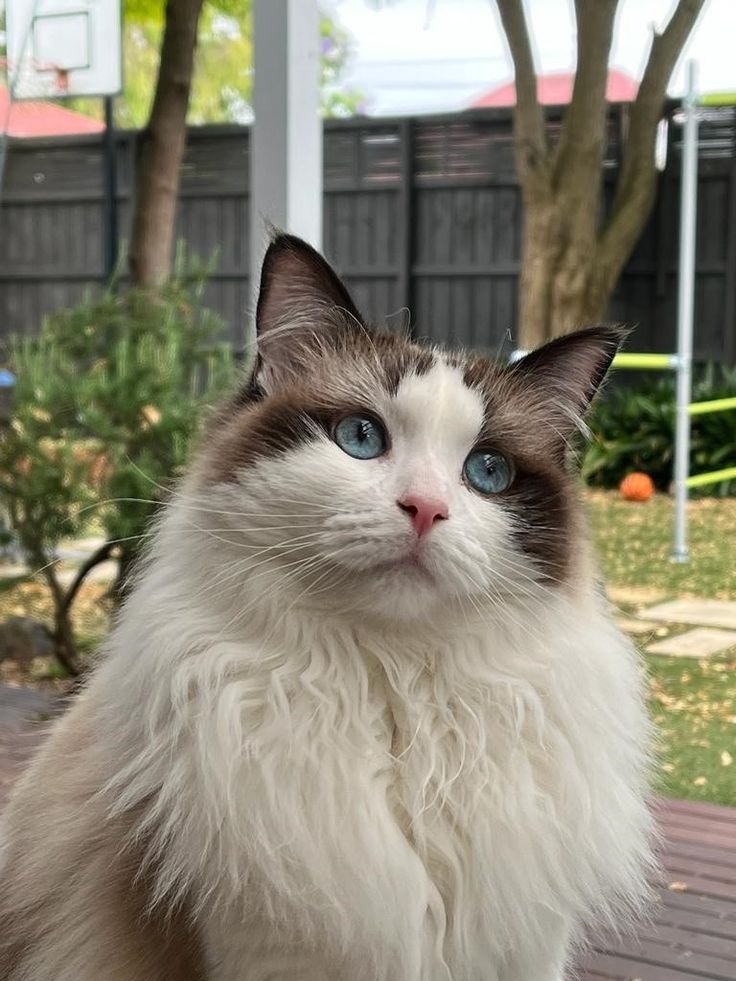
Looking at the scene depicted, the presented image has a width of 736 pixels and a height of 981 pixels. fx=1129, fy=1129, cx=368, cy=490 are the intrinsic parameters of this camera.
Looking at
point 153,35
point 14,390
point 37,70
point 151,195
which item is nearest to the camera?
point 14,390

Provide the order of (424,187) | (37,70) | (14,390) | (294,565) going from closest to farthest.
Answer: (294,565) < (14,390) < (37,70) < (424,187)

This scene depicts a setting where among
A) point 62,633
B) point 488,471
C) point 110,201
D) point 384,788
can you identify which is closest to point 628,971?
point 384,788

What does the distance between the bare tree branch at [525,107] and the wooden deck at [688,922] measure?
63.3 inches

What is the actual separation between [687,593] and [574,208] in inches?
42.1

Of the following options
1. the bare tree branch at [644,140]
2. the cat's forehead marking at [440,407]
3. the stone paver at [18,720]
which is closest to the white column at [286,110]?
the bare tree branch at [644,140]

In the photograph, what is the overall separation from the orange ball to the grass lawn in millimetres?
40

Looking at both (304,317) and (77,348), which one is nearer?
(304,317)

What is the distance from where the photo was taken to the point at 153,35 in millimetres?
3018

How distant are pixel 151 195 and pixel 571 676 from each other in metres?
2.67

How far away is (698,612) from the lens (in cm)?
289

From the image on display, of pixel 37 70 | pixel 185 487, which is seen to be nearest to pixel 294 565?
pixel 185 487

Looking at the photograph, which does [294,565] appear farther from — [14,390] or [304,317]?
[14,390]

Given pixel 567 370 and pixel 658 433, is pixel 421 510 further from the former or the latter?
pixel 658 433

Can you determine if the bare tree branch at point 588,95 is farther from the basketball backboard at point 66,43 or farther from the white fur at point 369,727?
the white fur at point 369,727
